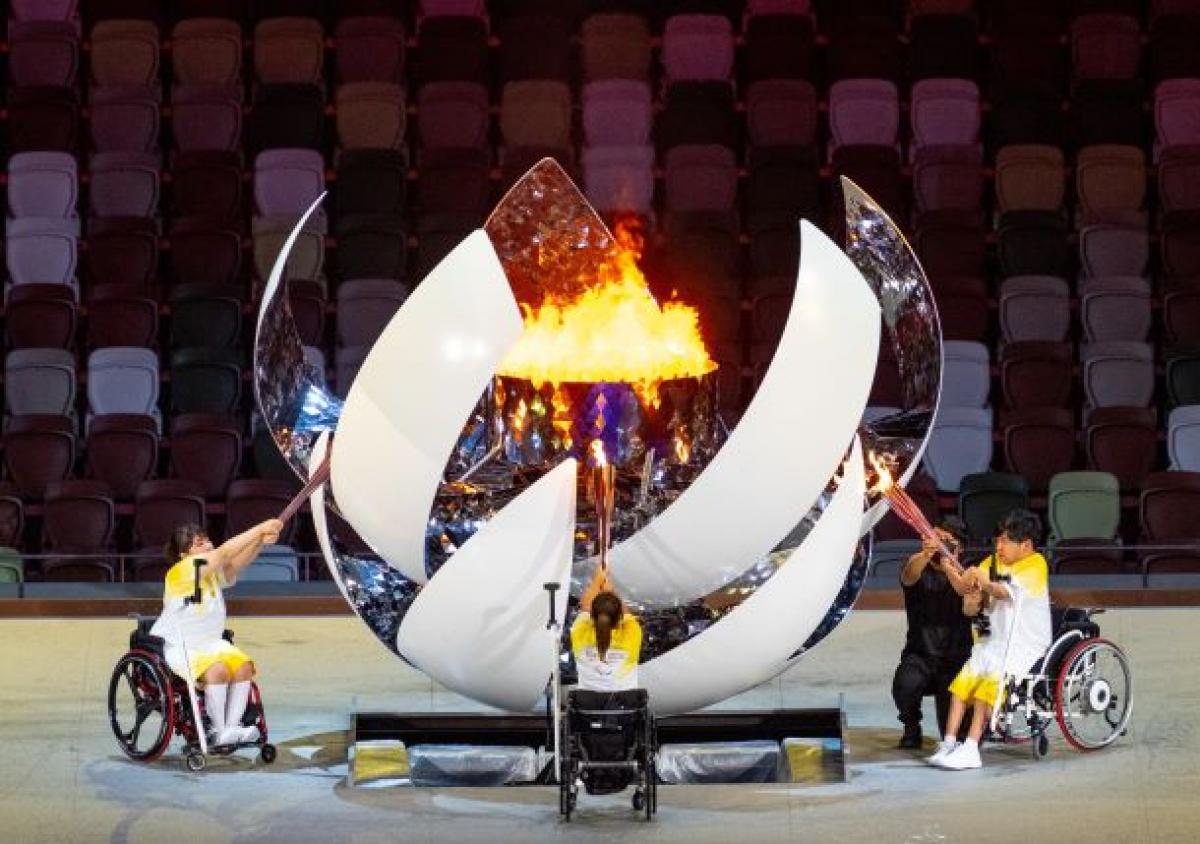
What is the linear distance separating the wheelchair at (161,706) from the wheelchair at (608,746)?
1.32 metres

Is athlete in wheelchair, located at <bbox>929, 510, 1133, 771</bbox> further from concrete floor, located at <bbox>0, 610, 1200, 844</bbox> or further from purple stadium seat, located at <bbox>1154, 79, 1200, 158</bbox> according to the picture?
purple stadium seat, located at <bbox>1154, 79, 1200, 158</bbox>

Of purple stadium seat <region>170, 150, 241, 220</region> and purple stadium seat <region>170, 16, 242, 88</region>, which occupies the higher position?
purple stadium seat <region>170, 16, 242, 88</region>

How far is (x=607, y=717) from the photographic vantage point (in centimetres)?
802

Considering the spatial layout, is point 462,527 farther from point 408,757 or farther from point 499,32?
point 499,32

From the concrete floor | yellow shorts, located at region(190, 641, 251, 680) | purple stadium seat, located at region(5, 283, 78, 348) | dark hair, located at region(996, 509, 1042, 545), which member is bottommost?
the concrete floor

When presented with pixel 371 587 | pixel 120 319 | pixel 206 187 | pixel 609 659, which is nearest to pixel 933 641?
pixel 609 659

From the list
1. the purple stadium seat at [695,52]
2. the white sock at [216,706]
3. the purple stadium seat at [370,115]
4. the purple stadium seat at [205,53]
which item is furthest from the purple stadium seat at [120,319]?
the white sock at [216,706]

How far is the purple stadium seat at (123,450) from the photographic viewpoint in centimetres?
1247

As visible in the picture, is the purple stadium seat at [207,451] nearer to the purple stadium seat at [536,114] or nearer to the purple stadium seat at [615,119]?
the purple stadium seat at [536,114]

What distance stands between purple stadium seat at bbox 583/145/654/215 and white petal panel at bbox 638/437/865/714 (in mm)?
5562

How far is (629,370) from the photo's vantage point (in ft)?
30.4

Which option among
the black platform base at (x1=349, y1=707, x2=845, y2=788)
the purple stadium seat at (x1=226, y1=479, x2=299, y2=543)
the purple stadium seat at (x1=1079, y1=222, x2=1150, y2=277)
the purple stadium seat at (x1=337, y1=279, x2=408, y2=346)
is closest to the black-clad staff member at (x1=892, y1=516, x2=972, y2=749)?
the black platform base at (x1=349, y1=707, x2=845, y2=788)

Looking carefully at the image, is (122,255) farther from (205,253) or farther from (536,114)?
(536,114)

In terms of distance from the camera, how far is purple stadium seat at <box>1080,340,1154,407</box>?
13023 millimetres
